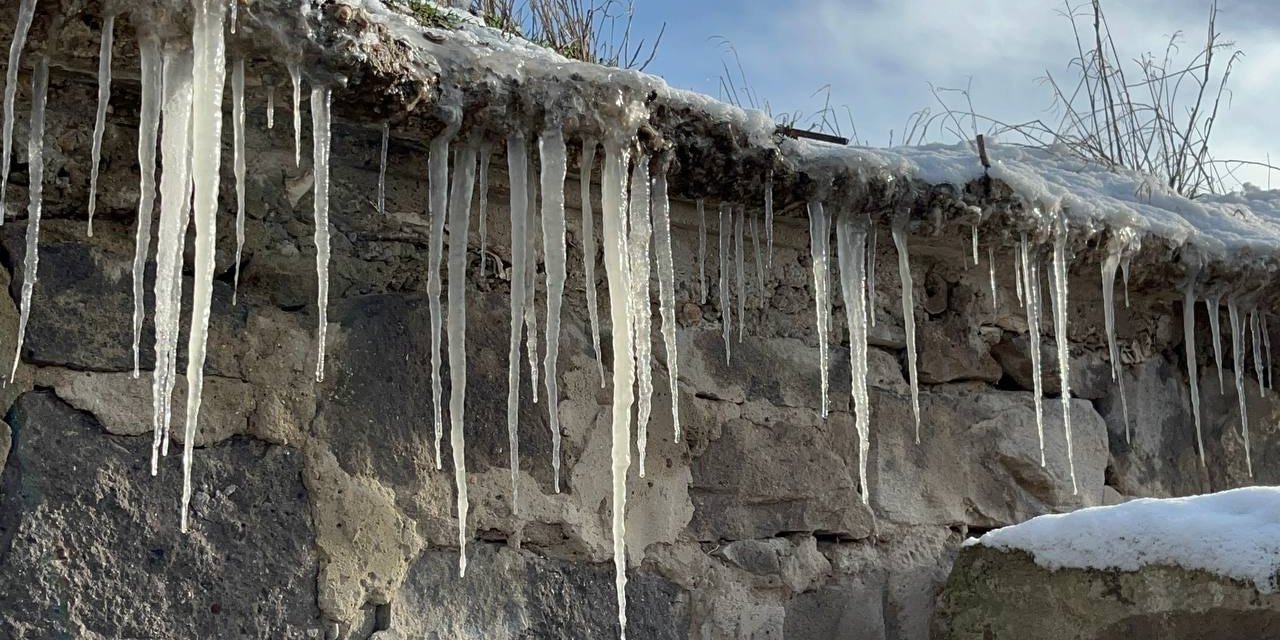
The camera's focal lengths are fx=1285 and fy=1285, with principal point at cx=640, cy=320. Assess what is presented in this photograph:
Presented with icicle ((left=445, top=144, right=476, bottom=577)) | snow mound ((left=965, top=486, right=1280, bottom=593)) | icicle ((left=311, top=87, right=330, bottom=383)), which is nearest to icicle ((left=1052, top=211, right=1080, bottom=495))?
snow mound ((left=965, top=486, right=1280, bottom=593))

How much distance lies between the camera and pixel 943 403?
289 cm

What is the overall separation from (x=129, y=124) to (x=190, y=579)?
74cm

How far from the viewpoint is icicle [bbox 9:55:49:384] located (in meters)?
1.85

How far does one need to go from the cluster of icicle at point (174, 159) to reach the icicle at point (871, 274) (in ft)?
3.92

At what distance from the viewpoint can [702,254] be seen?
8.42 ft

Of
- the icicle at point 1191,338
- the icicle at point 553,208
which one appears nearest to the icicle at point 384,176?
the icicle at point 553,208

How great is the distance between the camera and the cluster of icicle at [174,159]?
5.91 feet

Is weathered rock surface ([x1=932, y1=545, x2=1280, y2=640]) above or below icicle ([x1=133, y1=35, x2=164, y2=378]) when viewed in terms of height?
below

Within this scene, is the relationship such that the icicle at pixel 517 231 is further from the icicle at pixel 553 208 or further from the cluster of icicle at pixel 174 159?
the cluster of icicle at pixel 174 159

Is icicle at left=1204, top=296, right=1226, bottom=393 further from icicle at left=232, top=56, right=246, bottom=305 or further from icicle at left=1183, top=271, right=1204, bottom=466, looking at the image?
icicle at left=232, top=56, right=246, bottom=305

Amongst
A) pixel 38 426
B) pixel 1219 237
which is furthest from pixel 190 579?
pixel 1219 237

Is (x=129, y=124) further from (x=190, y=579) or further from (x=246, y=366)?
(x=190, y=579)

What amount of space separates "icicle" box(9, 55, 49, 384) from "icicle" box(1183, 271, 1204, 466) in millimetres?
2447

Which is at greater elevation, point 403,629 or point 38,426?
point 38,426
